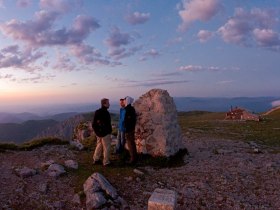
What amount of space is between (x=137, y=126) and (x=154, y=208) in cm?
907

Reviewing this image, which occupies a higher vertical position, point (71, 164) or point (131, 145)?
point (131, 145)

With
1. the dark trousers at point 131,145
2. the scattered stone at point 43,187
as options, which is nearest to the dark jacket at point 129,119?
the dark trousers at point 131,145

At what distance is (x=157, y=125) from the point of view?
1991 centimetres

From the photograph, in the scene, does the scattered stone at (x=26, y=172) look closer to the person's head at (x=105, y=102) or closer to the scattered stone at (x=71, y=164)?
the scattered stone at (x=71, y=164)

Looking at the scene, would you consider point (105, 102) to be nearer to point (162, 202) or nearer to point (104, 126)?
point (104, 126)

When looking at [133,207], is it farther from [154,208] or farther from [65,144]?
[65,144]

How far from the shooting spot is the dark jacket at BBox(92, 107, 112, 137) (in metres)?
17.8

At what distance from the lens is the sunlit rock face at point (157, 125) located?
19531 millimetres

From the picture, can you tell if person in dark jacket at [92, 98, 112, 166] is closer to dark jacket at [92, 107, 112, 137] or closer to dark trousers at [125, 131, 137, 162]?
dark jacket at [92, 107, 112, 137]

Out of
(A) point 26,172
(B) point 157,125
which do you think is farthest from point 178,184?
(A) point 26,172

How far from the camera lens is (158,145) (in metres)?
19.4

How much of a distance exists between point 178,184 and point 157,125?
4.64 meters

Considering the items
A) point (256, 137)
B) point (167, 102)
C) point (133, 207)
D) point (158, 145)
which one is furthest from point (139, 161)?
point (256, 137)

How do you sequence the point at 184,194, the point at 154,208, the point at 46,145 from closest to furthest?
the point at 154,208 < the point at 184,194 < the point at 46,145
